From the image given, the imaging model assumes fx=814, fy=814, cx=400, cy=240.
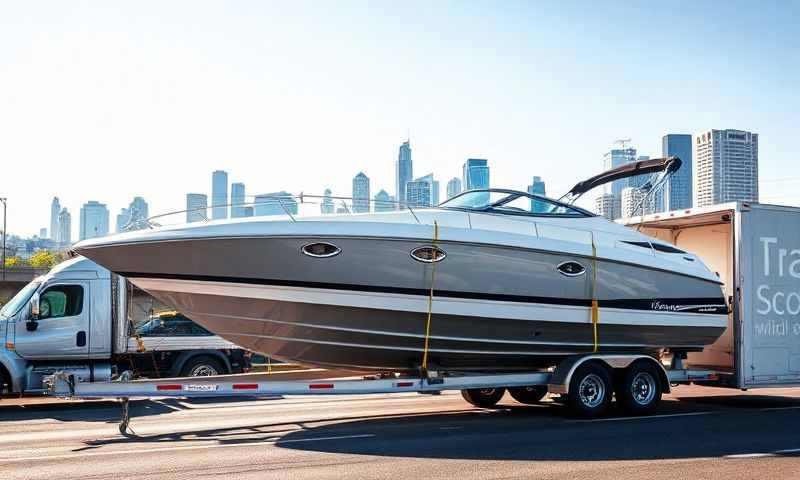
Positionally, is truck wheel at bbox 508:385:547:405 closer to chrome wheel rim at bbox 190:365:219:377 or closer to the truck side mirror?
chrome wheel rim at bbox 190:365:219:377

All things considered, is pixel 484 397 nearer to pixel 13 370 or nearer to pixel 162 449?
pixel 162 449

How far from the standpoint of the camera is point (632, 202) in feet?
48.1

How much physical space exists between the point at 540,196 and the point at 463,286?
217 centimetres

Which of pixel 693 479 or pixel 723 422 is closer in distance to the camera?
pixel 693 479

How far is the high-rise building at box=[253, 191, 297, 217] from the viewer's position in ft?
31.7

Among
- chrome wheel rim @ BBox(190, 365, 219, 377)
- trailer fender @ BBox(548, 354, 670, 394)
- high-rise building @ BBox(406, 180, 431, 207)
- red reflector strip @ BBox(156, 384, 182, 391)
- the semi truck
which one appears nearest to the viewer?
red reflector strip @ BBox(156, 384, 182, 391)

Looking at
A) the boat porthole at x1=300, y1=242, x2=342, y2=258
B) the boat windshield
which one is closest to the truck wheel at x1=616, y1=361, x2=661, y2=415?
the boat windshield

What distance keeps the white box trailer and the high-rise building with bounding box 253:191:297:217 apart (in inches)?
249

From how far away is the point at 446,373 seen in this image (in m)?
10.5

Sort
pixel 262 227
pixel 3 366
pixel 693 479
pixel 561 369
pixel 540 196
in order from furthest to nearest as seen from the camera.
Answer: pixel 3 366
pixel 540 196
pixel 561 369
pixel 262 227
pixel 693 479

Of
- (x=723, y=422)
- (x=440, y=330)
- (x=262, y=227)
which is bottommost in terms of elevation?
(x=723, y=422)

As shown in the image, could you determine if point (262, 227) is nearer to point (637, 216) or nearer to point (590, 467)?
point (590, 467)

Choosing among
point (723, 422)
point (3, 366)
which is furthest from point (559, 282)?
point (3, 366)

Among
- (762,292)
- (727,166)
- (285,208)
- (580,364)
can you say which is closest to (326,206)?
(285,208)
